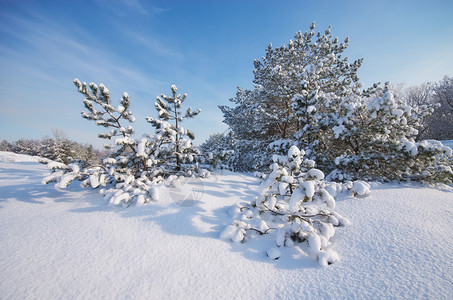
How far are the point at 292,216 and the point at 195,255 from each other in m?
1.10

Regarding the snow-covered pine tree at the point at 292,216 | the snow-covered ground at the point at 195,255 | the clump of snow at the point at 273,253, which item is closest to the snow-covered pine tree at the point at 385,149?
the snow-covered ground at the point at 195,255

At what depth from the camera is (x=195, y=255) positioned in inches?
59.3

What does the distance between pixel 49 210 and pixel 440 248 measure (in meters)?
4.19

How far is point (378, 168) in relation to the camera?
3682 mm

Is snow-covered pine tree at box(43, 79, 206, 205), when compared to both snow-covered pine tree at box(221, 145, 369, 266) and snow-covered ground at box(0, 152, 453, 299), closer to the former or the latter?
snow-covered ground at box(0, 152, 453, 299)

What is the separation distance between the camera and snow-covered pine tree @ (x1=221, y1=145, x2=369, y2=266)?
1.53m

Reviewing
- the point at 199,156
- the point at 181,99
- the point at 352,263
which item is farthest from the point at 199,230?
the point at 181,99

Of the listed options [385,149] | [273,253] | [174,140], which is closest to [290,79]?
[385,149]

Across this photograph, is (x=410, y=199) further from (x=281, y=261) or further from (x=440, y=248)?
(x=281, y=261)

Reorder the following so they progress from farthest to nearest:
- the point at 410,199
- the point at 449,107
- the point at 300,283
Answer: the point at 449,107
the point at 410,199
the point at 300,283

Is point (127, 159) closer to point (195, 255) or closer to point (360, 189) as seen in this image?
point (195, 255)

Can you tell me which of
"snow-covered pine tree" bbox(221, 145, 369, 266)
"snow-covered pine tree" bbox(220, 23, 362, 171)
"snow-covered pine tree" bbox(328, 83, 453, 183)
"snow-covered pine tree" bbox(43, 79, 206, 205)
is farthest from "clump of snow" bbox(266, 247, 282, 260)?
"snow-covered pine tree" bbox(220, 23, 362, 171)

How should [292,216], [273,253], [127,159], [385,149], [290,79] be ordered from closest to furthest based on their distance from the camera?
[273,253], [292,216], [127,159], [385,149], [290,79]

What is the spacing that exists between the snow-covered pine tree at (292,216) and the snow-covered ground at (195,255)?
0.09 metres
